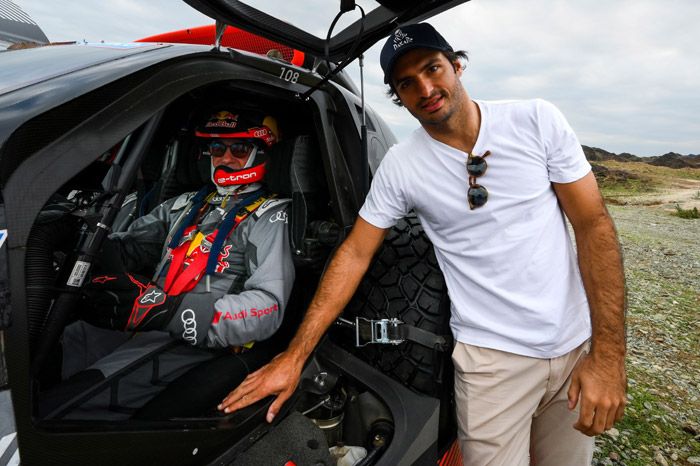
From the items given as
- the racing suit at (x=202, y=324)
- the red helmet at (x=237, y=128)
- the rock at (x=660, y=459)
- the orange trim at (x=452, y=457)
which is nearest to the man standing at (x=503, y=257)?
the orange trim at (x=452, y=457)

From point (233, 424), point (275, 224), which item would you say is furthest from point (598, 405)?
point (275, 224)

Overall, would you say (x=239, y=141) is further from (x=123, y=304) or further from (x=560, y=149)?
(x=560, y=149)

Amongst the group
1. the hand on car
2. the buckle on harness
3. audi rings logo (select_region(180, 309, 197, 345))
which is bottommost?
the buckle on harness

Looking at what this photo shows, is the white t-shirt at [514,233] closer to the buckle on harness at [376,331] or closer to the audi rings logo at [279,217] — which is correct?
the buckle on harness at [376,331]

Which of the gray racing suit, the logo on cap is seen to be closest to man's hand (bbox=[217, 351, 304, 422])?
the gray racing suit

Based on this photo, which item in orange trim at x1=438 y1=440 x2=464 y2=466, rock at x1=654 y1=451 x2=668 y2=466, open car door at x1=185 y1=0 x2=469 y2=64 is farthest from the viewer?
rock at x1=654 y1=451 x2=668 y2=466

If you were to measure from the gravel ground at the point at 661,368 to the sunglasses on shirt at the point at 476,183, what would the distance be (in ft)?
6.78

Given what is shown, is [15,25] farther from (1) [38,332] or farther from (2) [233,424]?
(2) [233,424]

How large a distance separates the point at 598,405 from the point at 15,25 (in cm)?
377

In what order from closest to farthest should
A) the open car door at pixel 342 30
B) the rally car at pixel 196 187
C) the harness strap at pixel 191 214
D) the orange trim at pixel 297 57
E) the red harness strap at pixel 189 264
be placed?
the rally car at pixel 196 187 → the open car door at pixel 342 30 → the red harness strap at pixel 189 264 → the harness strap at pixel 191 214 → the orange trim at pixel 297 57

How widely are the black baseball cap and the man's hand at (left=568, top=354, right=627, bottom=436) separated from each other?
1.50 metres

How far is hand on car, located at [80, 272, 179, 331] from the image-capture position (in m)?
1.64

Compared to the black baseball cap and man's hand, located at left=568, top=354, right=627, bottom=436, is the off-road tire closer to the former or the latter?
man's hand, located at left=568, top=354, right=627, bottom=436

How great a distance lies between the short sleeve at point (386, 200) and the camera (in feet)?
7.07
